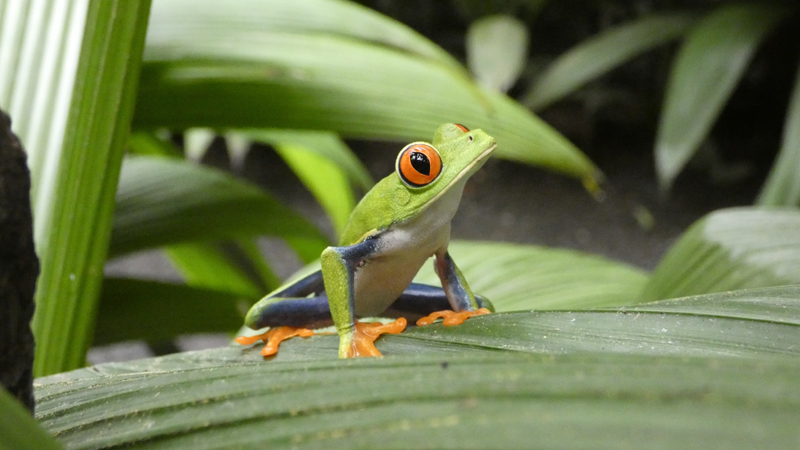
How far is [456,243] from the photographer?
3.70ft

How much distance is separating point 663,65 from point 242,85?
3007mm

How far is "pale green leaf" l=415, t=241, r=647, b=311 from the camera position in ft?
2.75

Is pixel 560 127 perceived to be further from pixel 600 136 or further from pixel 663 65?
pixel 663 65

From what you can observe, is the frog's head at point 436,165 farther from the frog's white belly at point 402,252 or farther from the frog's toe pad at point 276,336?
the frog's toe pad at point 276,336

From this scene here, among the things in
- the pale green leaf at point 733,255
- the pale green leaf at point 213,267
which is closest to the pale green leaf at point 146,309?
the pale green leaf at point 213,267

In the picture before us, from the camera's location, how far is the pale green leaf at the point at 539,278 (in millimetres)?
839

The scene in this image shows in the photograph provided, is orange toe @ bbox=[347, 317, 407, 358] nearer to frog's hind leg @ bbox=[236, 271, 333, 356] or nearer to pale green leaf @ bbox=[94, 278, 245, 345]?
frog's hind leg @ bbox=[236, 271, 333, 356]

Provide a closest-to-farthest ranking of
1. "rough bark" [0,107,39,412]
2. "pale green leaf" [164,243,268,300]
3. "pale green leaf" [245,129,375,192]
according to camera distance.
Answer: "rough bark" [0,107,39,412], "pale green leaf" [245,129,375,192], "pale green leaf" [164,243,268,300]

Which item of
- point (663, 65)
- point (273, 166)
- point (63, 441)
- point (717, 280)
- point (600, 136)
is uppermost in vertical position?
point (663, 65)

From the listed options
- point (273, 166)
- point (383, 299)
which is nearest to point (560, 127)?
point (273, 166)

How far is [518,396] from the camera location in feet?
0.67

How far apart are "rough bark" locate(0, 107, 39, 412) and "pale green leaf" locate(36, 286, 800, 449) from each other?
0.03 meters

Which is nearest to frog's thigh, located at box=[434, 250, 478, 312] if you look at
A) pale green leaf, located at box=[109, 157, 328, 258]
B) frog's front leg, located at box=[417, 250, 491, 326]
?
frog's front leg, located at box=[417, 250, 491, 326]

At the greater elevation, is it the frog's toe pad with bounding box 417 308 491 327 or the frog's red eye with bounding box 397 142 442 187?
the frog's red eye with bounding box 397 142 442 187
